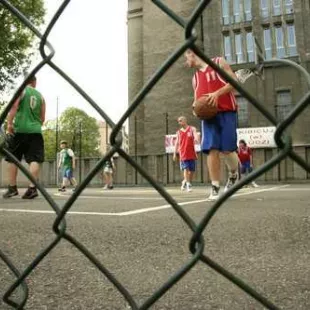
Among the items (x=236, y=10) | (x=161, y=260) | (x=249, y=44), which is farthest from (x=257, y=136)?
(x=161, y=260)

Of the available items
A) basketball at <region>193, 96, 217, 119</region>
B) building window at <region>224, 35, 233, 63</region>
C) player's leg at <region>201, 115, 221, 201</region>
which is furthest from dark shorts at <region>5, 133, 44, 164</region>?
building window at <region>224, 35, 233, 63</region>

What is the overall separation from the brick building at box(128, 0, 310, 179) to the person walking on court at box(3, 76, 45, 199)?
19786 millimetres

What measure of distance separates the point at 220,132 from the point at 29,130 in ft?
9.23

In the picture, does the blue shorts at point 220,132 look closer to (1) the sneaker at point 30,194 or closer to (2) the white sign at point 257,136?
(1) the sneaker at point 30,194

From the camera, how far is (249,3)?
102ft

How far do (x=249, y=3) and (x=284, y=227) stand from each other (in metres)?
30.1

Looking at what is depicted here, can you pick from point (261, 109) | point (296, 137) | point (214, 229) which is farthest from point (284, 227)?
point (296, 137)

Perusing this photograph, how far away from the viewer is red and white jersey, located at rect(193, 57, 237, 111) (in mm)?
5422

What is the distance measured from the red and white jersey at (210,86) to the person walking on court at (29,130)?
2.46 meters

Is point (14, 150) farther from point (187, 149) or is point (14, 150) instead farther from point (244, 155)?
point (244, 155)

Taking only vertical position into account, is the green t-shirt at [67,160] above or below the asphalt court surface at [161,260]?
above

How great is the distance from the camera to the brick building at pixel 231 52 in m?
28.9

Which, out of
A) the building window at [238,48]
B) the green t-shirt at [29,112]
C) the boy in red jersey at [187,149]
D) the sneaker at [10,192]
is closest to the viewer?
the green t-shirt at [29,112]

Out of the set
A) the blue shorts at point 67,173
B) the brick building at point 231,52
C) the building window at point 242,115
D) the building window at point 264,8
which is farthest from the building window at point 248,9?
the blue shorts at point 67,173
